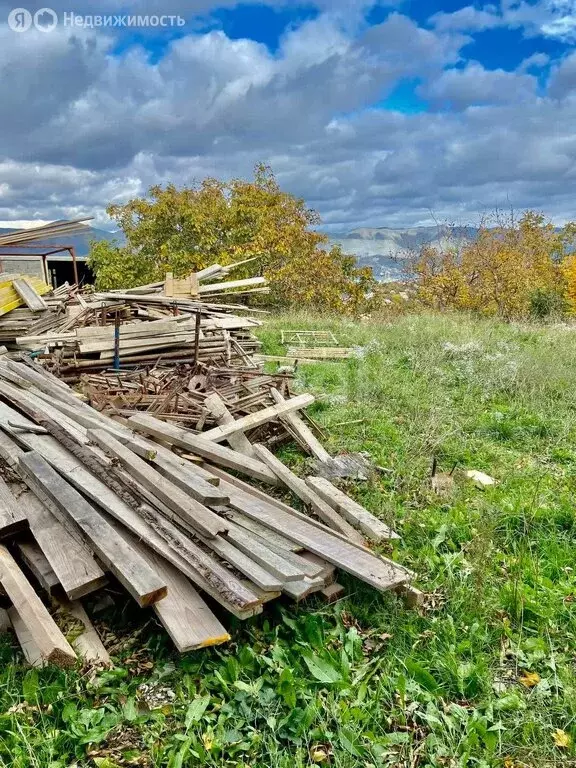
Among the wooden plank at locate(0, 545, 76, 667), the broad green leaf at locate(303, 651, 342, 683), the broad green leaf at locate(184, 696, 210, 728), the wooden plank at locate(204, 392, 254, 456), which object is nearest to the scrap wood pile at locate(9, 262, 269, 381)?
the wooden plank at locate(204, 392, 254, 456)

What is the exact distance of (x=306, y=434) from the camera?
5.68 metres

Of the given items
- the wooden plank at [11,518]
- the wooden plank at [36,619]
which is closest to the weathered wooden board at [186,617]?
the wooden plank at [36,619]

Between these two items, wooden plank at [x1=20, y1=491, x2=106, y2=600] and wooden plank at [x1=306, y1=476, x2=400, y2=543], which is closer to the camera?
wooden plank at [x1=20, y1=491, x2=106, y2=600]

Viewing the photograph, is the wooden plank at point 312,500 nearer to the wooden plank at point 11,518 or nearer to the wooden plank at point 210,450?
the wooden plank at point 210,450

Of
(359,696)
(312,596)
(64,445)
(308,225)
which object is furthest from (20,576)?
(308,225)

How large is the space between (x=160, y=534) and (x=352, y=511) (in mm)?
1577

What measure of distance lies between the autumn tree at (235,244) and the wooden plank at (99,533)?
1566 cm

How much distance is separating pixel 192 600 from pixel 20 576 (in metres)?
1.01

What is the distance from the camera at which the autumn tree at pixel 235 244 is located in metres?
19.4

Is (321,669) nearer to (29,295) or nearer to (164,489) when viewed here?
(164,489)

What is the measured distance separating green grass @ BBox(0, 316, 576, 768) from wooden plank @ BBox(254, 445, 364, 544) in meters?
0.32

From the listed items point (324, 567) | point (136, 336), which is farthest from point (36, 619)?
point (136, 336)

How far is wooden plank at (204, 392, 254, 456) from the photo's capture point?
5359 mm

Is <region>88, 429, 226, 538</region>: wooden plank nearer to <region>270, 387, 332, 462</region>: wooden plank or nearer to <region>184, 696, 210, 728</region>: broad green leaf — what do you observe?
<region>184, 696, 210, 728</region>: broad green leaf
